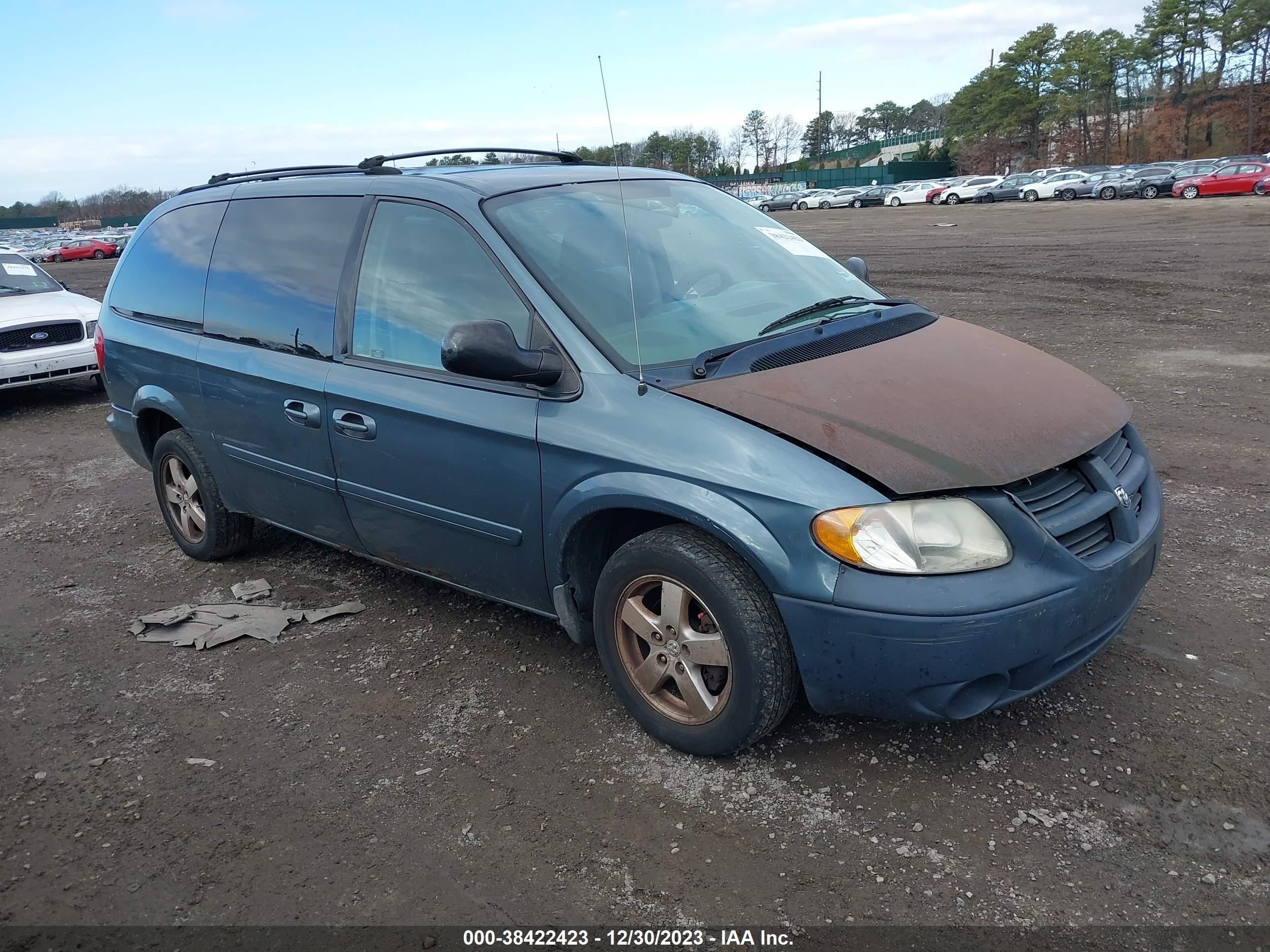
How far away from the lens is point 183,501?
17.3ft

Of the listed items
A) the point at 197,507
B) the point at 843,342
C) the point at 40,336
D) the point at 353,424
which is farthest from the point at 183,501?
the point at 40,336

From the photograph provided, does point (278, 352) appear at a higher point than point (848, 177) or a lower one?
lower

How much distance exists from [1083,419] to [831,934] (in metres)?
1.82

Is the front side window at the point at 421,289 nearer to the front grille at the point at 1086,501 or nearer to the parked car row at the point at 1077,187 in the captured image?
the front grille at the point at 1086,501

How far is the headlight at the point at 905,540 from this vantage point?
8.90ft

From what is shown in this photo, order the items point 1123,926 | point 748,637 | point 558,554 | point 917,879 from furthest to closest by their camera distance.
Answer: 1. point 558,554
2. point 748,637
3. point 917,879
4. point 1123,926

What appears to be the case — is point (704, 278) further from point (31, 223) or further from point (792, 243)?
point (31, 223)

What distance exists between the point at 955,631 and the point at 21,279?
469 inches

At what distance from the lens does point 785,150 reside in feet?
A: 389

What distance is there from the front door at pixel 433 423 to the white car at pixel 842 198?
5585 cm

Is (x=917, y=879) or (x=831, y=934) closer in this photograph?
(x=831, y=934)

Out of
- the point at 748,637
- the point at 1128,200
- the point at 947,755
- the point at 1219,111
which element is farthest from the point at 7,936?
the point at 1219,111

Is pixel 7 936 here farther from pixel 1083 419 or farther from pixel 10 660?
pixel 1083 419

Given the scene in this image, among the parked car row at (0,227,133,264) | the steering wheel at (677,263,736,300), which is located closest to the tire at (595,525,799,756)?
the steering wheel at (677,263,736,300)
